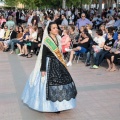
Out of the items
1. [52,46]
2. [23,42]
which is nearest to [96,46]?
[23,42]

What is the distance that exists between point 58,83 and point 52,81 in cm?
11

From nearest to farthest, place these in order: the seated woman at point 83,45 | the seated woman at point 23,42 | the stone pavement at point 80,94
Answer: the stone pavement at point 80,94, the seated woman at point 83,45, the seated woman at point 23,42

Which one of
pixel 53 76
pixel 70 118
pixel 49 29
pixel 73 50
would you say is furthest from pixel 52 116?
pixel 73 50

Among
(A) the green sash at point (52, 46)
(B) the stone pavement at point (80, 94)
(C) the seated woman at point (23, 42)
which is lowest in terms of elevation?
(B) the stone pavement at point (80, 94)

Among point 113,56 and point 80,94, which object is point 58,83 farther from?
point 113,56

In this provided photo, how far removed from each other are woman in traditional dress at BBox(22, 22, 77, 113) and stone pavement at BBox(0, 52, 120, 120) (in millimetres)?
221

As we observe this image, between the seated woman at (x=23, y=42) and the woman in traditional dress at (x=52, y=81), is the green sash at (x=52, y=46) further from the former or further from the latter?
the seated woman at (x=23, y=42)

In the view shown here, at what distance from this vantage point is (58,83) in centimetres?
534

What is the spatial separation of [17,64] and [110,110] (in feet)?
17.3

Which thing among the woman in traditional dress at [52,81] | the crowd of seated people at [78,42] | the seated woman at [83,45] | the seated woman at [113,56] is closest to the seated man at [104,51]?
the crowd of seated people at [78,42]

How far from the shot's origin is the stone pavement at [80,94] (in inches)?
217

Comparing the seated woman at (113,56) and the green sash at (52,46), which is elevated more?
the green sash at (52,46)

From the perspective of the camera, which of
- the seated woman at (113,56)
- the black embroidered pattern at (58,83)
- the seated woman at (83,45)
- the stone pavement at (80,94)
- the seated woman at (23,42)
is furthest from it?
the seated woman at (23,42)

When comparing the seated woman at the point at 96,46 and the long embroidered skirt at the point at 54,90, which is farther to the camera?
the seated woman at the point at 96,46
